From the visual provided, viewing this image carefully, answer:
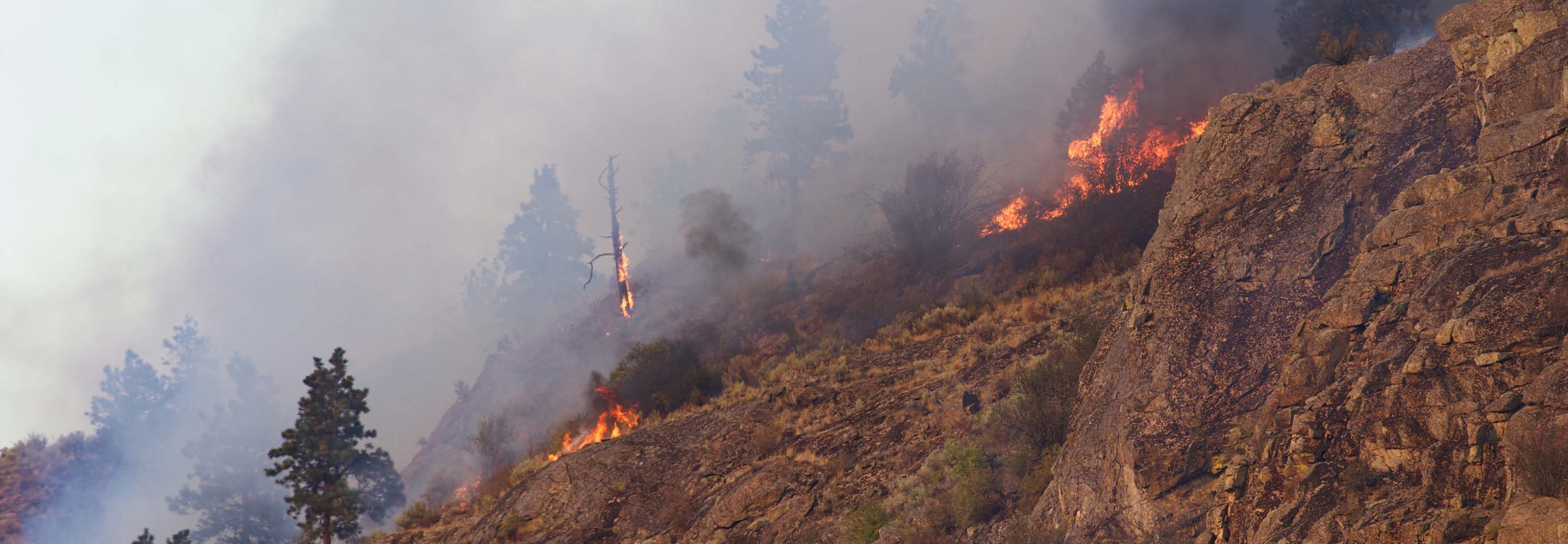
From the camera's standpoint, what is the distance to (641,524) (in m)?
21.5

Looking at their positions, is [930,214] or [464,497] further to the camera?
[930,214]

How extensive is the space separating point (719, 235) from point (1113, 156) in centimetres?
3701

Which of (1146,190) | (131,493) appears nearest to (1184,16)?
(1146,190)

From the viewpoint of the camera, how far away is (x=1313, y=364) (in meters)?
9.68

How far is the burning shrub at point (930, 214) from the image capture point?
45594 millimetres

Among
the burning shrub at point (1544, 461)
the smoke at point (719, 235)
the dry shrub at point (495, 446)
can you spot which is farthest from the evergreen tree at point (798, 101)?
the burning shrub at point (1544, 461)

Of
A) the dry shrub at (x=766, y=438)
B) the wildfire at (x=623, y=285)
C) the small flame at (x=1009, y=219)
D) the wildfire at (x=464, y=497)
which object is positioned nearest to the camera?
the dry shrub at (x=766, y=438)

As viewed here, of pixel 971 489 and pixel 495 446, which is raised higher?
pixel 495 446

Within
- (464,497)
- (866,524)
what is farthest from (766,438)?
(464,497)

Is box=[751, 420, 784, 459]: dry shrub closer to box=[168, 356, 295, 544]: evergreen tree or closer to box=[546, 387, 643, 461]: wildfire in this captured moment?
box=[546, 387, 643, 461]: wildfire

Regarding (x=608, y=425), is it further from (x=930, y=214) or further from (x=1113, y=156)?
(x=1113, y=156)

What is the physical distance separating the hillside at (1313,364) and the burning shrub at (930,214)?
25.4 meters

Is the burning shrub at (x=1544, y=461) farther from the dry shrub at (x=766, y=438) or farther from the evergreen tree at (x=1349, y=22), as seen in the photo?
the evergreen tree at (x=1349, y=22)

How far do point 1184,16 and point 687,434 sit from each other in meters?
52.7
